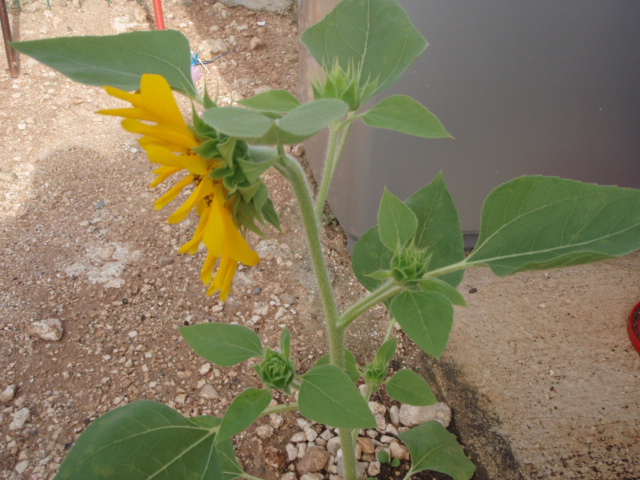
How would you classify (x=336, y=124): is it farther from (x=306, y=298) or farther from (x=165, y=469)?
(x=306, y=298)

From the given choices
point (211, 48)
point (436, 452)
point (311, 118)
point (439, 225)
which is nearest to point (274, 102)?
point (311, 118)

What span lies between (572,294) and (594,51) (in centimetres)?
62

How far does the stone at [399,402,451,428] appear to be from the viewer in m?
1.22

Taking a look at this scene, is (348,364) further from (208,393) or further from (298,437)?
(208,393)

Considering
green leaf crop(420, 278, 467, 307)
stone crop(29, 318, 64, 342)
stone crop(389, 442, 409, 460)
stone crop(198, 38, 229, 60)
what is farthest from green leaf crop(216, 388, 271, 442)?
stone crop(198, 38, 229, 60)

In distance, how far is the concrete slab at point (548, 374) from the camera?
113cm

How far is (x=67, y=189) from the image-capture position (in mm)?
1800

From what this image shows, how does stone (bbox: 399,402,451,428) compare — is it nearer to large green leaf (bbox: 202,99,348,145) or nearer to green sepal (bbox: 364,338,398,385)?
green sepal (bbox: 364,338,398,385)

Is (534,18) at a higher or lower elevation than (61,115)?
higher

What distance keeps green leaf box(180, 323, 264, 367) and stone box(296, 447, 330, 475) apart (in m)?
0.48

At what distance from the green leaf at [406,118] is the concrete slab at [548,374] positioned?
2.87ft

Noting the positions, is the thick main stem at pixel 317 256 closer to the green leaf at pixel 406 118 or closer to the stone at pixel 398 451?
the green leaf at pixel 406 118

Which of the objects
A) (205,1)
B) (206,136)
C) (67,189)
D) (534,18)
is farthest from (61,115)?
(206,136)

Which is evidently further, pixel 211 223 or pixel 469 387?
pixel 469 387
